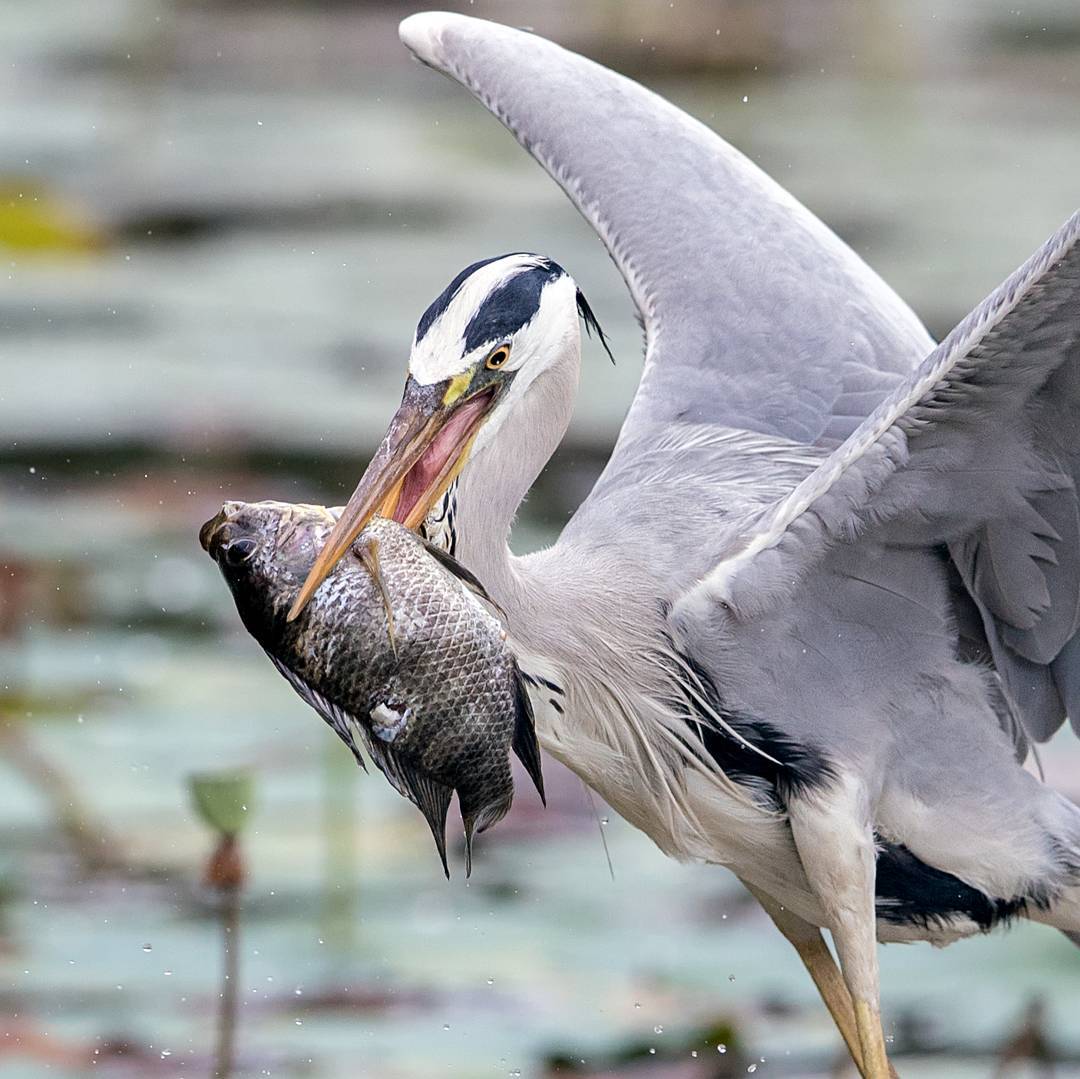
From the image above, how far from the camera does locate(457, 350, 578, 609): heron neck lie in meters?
2.83

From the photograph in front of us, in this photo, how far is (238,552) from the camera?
2309 mm

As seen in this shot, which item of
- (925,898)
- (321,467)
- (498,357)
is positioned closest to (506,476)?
(498,357)

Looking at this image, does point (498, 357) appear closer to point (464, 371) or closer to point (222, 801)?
point (464, 371)

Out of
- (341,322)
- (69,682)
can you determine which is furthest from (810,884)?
(341,322)

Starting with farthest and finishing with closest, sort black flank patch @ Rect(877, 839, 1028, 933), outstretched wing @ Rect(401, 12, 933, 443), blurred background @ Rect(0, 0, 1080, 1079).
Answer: outstretched wing @ Rect(401, 12, 933, 443), blurred background @ Rect(0, 0, 1080, 1079), black flank patch @ Rect(877, 839, 1028, 933)

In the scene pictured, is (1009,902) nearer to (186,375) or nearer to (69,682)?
(69,682)


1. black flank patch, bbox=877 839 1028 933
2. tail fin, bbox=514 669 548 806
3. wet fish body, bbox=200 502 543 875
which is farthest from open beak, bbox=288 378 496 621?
black flank patch, bbox=877 839 1028 933

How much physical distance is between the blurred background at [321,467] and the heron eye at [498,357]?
0.58m

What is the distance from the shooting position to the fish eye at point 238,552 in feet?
7.56

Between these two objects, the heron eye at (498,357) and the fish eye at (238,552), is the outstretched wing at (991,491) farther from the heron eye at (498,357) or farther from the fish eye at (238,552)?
the fish eye at (238,552)

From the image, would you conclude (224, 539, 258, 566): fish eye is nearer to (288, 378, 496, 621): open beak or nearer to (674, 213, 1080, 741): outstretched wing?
(288, 378, 496, 621): open beak

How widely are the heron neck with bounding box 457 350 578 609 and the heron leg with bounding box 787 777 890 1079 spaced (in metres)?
0.47

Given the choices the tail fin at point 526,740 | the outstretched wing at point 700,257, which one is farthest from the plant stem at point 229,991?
the outstretched wing at point 700,257

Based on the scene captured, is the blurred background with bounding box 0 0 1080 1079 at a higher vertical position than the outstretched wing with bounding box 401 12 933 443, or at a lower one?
lower
